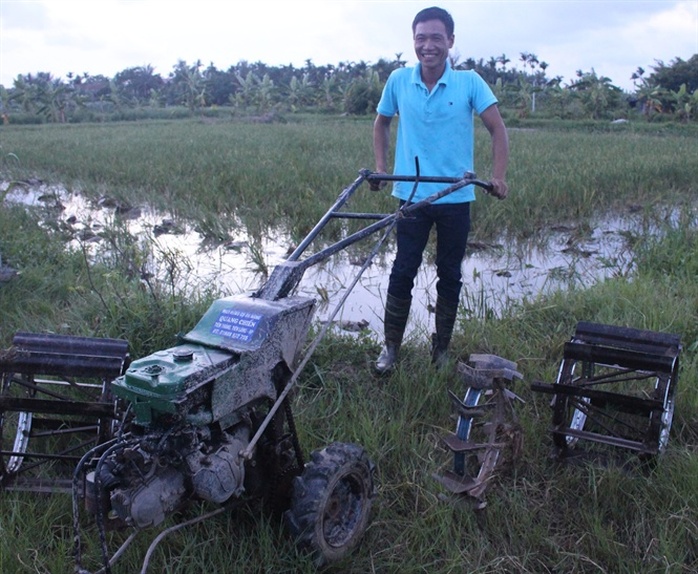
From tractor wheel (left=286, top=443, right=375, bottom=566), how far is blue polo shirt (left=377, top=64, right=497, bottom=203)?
5.12ft

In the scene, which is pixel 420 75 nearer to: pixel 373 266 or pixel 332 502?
pixel 332 502

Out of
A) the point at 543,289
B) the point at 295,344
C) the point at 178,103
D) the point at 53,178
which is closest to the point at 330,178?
the point at 543,289

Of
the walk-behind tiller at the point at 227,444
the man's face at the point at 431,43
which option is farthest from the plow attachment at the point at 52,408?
the man's face at the point at 431,43

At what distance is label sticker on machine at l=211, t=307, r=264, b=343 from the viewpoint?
2.11 meters

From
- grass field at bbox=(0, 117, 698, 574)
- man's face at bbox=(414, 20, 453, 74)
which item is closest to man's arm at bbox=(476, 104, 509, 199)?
man's face at bbox=(414, 20, 453, 74)

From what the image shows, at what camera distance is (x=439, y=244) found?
141 inches

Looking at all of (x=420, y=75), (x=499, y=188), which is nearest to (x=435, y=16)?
(x=420, y=75)

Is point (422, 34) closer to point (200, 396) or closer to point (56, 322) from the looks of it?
point (200, 396)

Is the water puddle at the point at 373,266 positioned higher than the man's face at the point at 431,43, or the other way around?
the man's face at the point at 431,43

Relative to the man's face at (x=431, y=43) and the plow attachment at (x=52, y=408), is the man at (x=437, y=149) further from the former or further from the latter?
the plow attachment at (x=52, y=408)

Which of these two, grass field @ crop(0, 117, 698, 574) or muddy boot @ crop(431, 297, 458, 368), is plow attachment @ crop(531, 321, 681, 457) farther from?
muddy boot @ crop(431, 297, 458, 368)

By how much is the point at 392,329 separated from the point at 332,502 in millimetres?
1483

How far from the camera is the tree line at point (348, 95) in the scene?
92.9ft

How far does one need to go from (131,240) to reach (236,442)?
438 cm
